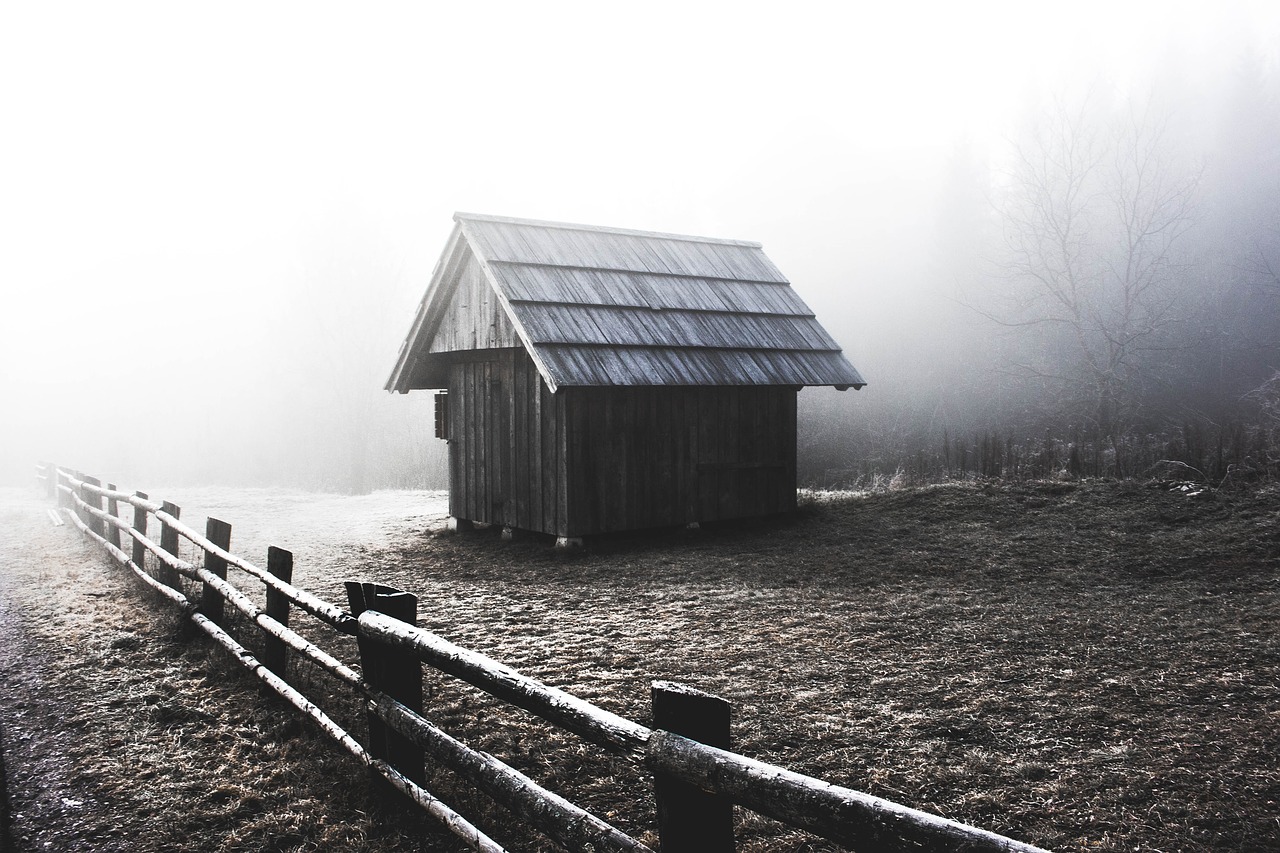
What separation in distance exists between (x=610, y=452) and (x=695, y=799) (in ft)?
30.5

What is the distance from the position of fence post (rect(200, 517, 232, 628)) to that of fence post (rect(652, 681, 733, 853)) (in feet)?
18.7

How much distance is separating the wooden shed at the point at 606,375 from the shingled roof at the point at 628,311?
0.03 meters

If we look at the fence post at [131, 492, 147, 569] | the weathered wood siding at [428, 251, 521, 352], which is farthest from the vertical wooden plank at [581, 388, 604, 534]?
the fence post at [131, 492, 147, 569]

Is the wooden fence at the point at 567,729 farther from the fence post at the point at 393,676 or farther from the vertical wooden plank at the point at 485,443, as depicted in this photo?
the vertical wooden plank at the point at 485,443

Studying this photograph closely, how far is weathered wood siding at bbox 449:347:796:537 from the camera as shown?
11.6 metres

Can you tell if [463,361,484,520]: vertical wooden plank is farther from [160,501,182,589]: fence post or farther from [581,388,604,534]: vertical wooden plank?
[160,501,182,589]: fence post

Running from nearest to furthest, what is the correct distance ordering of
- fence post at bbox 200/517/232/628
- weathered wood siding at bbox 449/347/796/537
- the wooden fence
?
the wooden fence → fence post at bbox 200/517/232/628 → weathered wood siding at bbox 449/347/796/537

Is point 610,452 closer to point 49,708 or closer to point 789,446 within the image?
point 789,446

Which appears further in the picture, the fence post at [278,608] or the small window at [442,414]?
the small window at [442,414]

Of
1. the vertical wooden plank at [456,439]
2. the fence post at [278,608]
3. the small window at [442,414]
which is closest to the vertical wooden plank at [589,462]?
the vertical wooden plank at [456,439]

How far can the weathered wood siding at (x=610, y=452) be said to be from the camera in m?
11.6

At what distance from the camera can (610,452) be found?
1176cm

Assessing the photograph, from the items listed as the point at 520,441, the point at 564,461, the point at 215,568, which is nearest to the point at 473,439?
the point at 520,441

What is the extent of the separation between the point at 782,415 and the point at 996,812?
9890 mm
